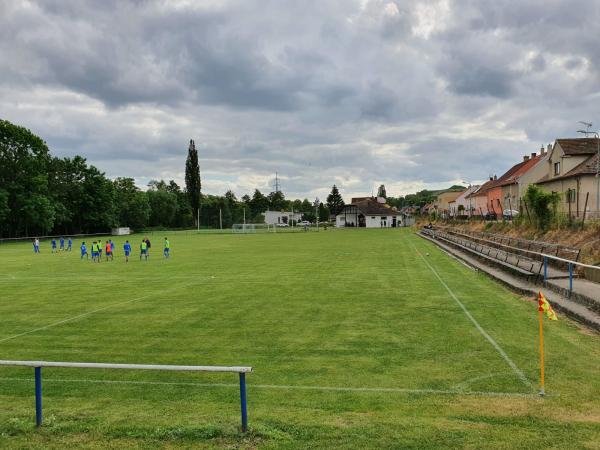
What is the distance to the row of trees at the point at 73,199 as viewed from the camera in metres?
69.3

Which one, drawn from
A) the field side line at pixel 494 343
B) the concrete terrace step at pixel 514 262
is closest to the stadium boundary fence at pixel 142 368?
the field side line at pixel 494 343

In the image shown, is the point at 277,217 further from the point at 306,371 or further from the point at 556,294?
the point at 306,371

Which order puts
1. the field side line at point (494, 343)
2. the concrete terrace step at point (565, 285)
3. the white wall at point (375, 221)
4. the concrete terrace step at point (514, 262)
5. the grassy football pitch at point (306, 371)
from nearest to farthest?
the grassy football pitch at point (306, 371)
the field side line at point (494, 343)
the concrete terrace step at point (565, 285)
the concrete terrace step at point (514, 262)
the white wall at point (375, 221)

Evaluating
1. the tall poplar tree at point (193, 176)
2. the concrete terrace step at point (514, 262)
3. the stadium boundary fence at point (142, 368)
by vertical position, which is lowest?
the concrete terrace step at point (514, 262)

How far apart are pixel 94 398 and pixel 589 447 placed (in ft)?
21.5

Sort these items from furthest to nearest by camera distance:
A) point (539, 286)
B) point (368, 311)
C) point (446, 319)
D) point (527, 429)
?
point (539, 286) → point (368, 311) → point (446, 319) → point (527, 429)

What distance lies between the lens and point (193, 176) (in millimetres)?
120312

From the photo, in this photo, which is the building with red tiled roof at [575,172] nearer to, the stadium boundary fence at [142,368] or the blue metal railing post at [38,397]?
the stadium boundary fence at [142,368]

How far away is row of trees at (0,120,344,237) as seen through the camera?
2729 inches

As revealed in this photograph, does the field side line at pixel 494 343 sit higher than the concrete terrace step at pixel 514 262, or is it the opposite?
the concrete terrace step at pixel 514 262

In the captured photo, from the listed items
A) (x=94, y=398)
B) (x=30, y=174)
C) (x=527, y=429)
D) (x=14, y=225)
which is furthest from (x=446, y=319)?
(x=14, y=225)

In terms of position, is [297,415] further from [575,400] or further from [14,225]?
[14,225]

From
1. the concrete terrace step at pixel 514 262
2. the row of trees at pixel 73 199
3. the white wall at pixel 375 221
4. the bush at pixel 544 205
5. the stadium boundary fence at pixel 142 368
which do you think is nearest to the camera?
the stadium boundary fence at pixel 142 368

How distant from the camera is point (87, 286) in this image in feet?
65.7
